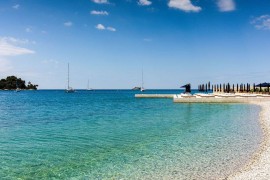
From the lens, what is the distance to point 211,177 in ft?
35.0

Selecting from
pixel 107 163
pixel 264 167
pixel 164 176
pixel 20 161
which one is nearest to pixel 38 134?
pixel 20 161

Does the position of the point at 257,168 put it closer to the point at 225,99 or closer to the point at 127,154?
the point at 127,154

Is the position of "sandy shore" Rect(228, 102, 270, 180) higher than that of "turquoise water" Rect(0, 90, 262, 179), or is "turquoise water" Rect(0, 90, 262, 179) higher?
"sandy shore" Rect(228, 102, 270, 180)

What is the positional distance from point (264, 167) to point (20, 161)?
9867mm

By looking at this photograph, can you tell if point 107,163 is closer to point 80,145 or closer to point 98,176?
point 98,176

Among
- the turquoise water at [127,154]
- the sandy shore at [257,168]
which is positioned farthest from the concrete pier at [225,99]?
the sandy shore at [257,168]

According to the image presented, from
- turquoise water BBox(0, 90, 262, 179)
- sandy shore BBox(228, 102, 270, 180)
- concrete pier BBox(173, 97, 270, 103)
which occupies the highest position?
concrete pier BBox(173, 97, 270, 103)

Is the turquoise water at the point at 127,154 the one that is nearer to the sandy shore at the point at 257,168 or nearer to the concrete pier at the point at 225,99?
the sandy shore at the point at 257,168

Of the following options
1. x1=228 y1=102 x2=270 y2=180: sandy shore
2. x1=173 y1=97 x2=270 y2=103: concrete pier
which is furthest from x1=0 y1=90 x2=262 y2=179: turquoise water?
x1=173 y1=97 x2=270 y2=103: concrete pier

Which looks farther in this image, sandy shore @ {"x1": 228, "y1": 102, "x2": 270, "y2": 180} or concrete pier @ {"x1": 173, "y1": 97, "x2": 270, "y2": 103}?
concrete pier @ {"x1": 173, "y1": 97, "x2": 270, "y2": 103}

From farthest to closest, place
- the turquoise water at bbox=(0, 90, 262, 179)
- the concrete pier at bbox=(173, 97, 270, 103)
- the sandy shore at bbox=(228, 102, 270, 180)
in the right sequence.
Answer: the concrete pier at bbox=(173, 97, 270, 103)
the turquoise water at bbox=(0, 90, 262, 179)
the sandy shore at bbox=(228, 102, 270, 180)

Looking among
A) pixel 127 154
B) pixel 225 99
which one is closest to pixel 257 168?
pixel 127 154

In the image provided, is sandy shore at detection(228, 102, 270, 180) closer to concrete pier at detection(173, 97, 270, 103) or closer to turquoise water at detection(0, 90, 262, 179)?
turquoise water at detection(0, 90, 262, 179)

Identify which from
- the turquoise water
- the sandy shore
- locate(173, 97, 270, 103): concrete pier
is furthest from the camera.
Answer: locate(173, 97, 270, 103): concrete pier
